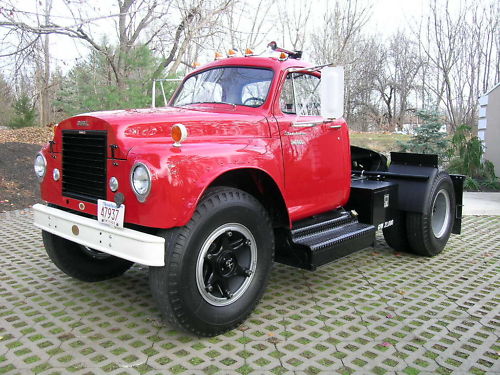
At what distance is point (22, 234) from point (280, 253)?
411 cm

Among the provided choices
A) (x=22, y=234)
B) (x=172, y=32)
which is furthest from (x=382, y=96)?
(x=22, y=234)

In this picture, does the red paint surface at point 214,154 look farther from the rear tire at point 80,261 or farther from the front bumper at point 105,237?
the rear tire at point 80,261

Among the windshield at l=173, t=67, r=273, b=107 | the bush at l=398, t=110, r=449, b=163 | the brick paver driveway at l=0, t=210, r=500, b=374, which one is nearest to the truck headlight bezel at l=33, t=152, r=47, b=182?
the brick paver driveway at l=0, t=210, r=500, b=374

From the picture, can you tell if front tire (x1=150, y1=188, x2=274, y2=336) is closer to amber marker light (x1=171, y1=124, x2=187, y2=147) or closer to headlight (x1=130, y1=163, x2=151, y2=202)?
headlight (x1=130, y1=163, x2=151, y2=202)

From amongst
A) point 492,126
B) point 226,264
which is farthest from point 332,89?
point 492,126

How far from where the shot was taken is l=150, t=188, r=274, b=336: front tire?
304 centimetres

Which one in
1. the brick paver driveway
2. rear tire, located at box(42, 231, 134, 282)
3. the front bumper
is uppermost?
the front bumper

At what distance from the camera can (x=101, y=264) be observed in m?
4.46

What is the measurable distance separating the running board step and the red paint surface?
0.51ft

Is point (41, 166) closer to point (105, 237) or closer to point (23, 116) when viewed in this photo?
point (105, 237)

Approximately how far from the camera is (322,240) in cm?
410

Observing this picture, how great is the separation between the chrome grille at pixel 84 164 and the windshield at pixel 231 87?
1293 millimetres

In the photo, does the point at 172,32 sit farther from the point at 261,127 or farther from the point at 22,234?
the point at 261,127

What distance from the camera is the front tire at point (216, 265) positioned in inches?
120
